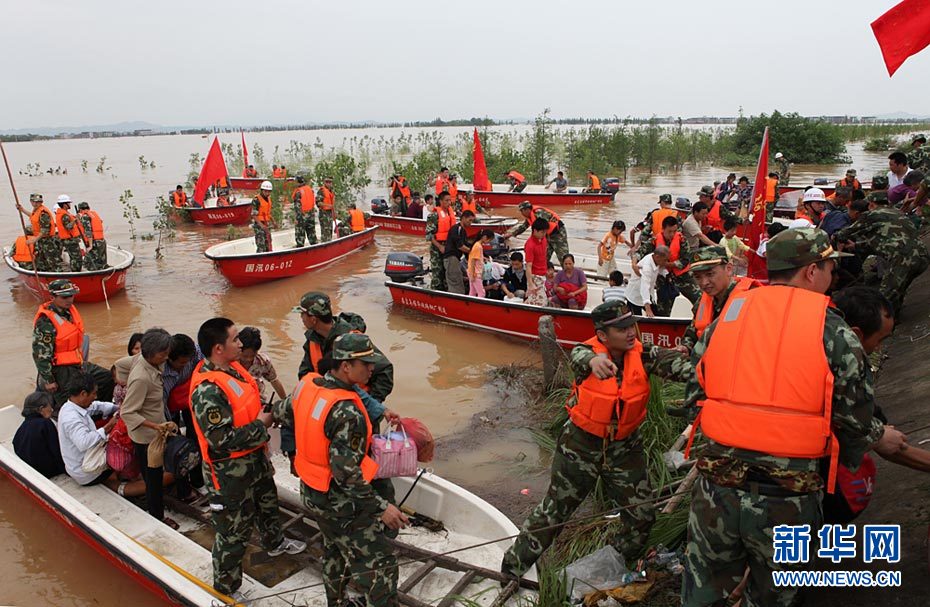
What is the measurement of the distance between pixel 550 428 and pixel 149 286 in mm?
10288

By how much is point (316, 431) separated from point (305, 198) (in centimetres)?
1023

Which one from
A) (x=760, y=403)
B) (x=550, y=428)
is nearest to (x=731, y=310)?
(x=760, y=403)

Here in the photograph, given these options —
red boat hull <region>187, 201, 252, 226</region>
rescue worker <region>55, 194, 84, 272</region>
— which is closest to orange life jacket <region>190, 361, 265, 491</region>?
rescue worker <region>55, 194, 84, 272</region>

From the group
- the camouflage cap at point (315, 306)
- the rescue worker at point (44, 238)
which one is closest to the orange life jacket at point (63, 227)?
the rescue worker at point (44, 238)

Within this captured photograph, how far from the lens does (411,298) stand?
1004 cm

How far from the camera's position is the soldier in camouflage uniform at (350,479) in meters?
2.98

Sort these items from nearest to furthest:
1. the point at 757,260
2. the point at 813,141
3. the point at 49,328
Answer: the point at 49,328, the point at 757,260, the point at 813,141

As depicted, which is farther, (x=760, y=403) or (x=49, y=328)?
(x=49, y=328)

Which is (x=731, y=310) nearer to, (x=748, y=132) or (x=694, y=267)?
(x=694, y=267)

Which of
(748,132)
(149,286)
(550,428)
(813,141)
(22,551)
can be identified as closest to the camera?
(22,551)

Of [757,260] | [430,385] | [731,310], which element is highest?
[731,310]

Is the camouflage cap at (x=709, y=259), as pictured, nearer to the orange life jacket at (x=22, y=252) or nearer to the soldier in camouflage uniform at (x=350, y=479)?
the soldier in camouflage uniform at (x=350, y=479)

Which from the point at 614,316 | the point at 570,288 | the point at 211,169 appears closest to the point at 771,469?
the point at 614,316

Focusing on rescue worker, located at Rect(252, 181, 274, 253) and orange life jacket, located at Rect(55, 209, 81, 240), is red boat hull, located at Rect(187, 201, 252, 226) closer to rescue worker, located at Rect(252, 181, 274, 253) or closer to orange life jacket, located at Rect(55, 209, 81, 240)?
rescue worker, located at Rect(252, 181, 274, 253)
